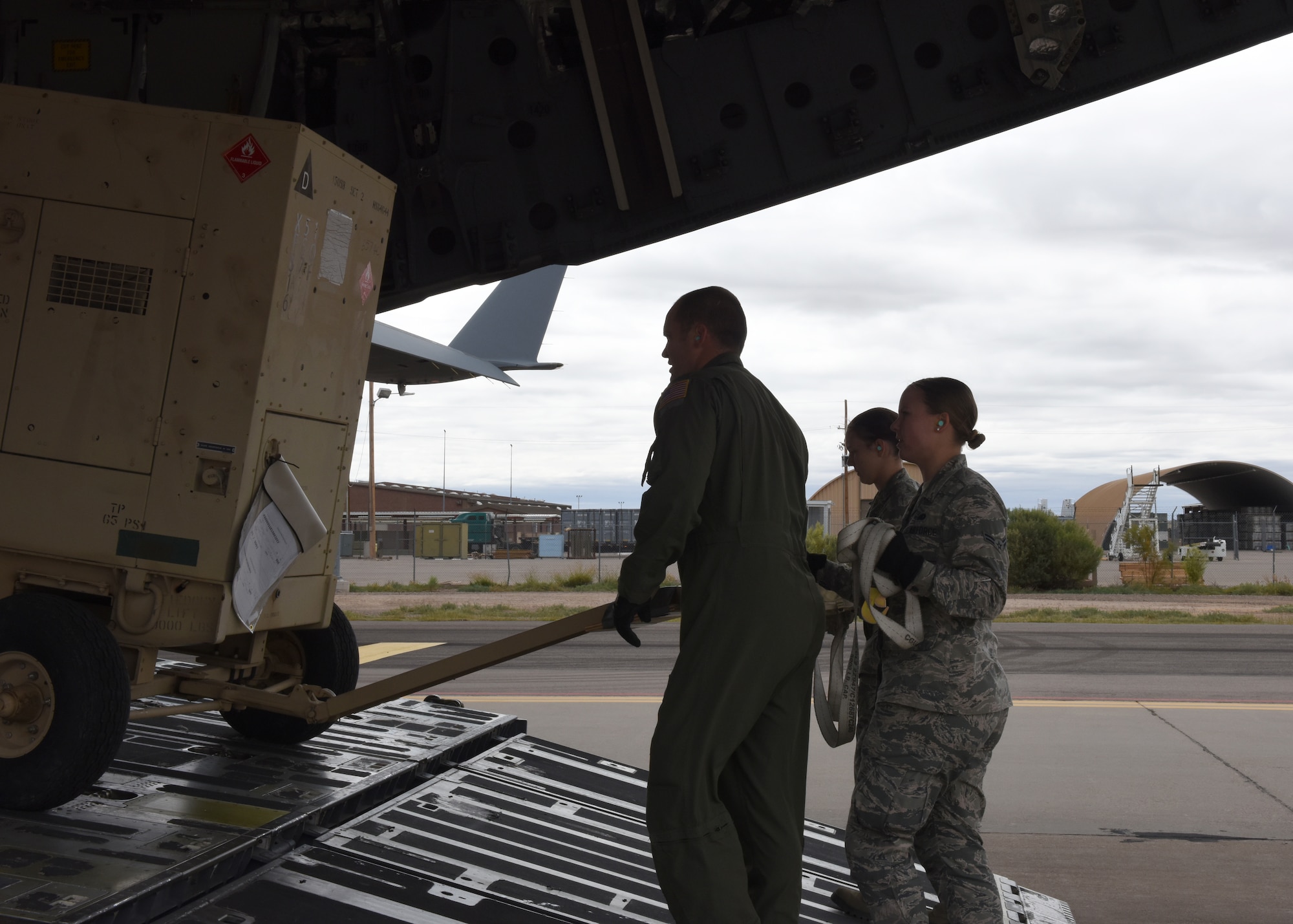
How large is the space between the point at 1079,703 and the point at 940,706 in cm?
773

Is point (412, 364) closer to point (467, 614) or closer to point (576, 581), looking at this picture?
point (467, 614)

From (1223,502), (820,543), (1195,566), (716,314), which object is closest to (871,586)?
(716,314)

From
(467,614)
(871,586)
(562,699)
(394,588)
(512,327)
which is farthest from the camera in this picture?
(394,588)

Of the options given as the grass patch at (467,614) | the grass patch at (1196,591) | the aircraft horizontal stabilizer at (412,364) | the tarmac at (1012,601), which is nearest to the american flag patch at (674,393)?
the aircraft horizontal stabilizer at (412,364)

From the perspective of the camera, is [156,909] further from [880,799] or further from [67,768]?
[880,799]

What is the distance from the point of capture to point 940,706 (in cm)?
335

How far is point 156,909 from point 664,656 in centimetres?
Result: 1110

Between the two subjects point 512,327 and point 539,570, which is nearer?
point 512,327

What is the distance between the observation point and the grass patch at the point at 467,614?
1886 centimetres

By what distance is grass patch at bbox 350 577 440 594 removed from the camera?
25.8 meters

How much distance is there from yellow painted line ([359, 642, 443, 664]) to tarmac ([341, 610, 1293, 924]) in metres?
0.09

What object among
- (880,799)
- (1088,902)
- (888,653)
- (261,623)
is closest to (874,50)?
(888,653)

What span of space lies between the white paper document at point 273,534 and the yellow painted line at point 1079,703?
6343mm

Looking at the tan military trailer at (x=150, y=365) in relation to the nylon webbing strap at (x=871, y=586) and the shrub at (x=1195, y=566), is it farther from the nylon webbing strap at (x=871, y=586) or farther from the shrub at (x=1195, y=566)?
the shrub at (x=1195, y=566)
